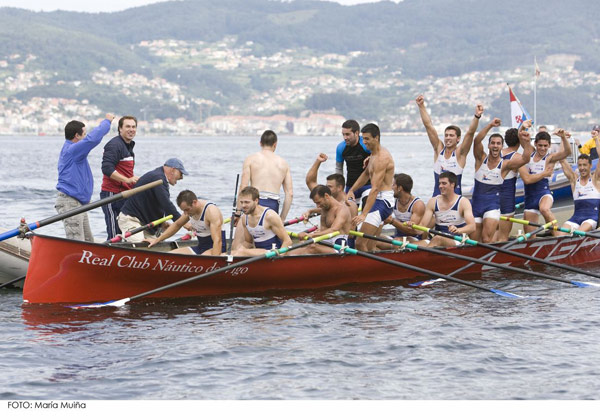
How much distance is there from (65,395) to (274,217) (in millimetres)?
4665

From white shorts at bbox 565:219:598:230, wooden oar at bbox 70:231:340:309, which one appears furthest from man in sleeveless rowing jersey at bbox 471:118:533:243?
wooden oar at bbox 70:231:340:309

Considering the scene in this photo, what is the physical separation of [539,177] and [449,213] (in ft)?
8.14

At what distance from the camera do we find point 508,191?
16016 mm

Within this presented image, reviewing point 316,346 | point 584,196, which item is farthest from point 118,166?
point 584,196

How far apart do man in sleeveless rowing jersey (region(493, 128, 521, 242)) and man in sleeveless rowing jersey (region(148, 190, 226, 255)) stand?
553cm

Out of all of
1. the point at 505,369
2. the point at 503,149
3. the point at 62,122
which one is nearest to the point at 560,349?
the point at 505,369

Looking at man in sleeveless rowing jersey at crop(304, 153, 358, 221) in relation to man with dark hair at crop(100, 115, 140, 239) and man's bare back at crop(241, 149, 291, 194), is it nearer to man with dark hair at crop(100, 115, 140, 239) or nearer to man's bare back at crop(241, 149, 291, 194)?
man's bare back at crop(241, 149, 291, 194)

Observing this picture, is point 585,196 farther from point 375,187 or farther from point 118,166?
point 118,166

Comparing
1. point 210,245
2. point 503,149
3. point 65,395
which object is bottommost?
point 65,395

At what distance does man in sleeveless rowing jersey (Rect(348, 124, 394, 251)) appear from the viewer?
13625 mm

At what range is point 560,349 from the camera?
435 inches

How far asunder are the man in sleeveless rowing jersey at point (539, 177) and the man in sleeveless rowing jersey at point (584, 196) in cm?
32

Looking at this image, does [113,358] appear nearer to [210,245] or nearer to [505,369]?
[210,245]
